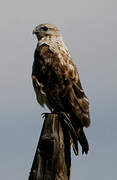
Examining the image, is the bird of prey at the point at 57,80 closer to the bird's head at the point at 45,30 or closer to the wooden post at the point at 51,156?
the bird's head at the point at 45,30

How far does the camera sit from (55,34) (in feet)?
33.2

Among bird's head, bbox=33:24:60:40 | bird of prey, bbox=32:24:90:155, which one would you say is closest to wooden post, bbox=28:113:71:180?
bird of prey, bbox=32:24:90:155

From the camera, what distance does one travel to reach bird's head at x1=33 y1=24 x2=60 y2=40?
1021 centimetres

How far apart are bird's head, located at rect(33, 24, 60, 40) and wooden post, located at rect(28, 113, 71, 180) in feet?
18.0

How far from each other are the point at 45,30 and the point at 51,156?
6.07m

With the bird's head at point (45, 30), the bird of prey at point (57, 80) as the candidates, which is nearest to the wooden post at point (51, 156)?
the bird of prey at point (57, 80)

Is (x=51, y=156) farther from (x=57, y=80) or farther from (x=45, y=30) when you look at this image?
(x=45, y=30)

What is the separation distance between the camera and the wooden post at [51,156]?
4562 millimetres

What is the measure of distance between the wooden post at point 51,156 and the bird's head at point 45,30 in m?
5.48

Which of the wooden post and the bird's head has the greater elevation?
the bird's head

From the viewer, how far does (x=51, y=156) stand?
4609 millimetres

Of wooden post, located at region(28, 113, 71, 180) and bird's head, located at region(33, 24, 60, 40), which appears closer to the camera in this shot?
wooden post, located at region(28, 113, 71, 180)

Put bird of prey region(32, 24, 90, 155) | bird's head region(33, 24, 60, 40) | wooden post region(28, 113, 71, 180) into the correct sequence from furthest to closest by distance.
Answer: bird's head region(33, 24, 60, 40) → bird of prey region(32, 24, 90, 155) → wooden post region(28, 113, 71, 180)

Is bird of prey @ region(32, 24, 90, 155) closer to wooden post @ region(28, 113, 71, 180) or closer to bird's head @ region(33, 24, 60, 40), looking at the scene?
bird's head @ region(33, 24, 60, 40)
